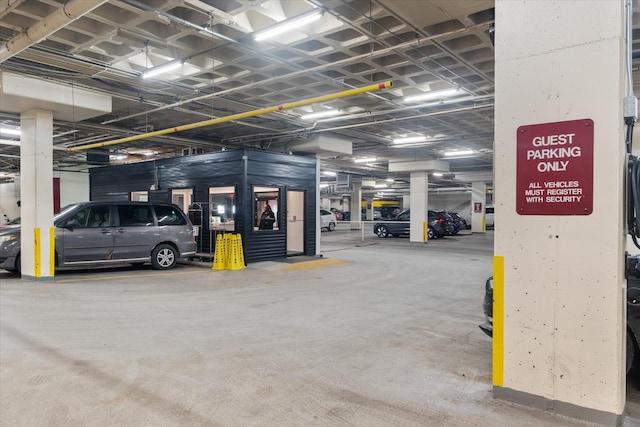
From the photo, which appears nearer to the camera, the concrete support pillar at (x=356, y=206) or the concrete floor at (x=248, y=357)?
the concrete floor at (x=248, y=357)

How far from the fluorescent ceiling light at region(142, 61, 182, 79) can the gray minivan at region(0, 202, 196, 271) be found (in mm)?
3272

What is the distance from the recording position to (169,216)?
32.8 ft

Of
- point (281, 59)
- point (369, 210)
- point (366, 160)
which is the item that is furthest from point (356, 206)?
point (281, 59)

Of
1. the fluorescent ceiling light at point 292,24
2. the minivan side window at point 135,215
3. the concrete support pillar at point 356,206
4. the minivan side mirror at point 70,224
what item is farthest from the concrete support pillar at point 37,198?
the concrete support pillar at point 356,206

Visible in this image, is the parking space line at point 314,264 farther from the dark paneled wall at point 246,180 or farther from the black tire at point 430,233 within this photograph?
the black tire at point 430,233

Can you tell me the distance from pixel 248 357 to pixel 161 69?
17.4 ft

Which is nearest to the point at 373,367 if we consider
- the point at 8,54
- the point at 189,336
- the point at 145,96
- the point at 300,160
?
the point at 189,336

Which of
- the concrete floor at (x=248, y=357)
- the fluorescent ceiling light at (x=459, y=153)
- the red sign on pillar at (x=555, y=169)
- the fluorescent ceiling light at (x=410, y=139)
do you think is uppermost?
the fluorescent ceiling light at (x=410, y=139)

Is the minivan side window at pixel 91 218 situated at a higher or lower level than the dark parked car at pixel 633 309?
higher

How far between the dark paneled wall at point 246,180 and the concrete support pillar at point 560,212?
8.34 m

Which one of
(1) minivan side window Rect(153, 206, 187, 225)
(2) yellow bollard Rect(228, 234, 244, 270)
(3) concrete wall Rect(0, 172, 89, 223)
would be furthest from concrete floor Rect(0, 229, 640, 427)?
(3) concrete wall Rect(0, 172, 89, 223)

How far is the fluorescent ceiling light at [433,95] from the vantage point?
8.43 meters

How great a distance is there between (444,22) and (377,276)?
17.1ft

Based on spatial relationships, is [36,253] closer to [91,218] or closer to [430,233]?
[91,218]
